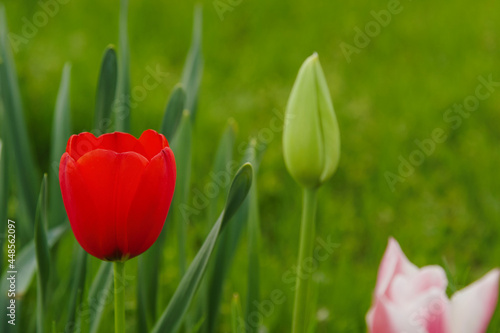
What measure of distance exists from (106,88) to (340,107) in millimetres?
1714

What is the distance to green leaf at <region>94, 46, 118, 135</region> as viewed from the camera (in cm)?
97

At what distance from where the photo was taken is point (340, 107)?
2.61m

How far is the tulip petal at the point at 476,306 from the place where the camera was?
0.51 metres

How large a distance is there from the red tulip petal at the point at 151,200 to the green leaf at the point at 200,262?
66 millimetres

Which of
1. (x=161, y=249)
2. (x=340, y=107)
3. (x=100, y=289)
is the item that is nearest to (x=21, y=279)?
(x=100, y=289)

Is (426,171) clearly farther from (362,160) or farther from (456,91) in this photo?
(456,91)

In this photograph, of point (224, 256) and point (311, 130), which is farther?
point (224, 256)

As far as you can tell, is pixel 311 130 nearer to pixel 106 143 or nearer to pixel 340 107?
pixel 106 143

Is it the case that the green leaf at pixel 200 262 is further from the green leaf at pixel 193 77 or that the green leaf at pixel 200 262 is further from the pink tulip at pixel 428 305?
the green leaf at pixel 193 77

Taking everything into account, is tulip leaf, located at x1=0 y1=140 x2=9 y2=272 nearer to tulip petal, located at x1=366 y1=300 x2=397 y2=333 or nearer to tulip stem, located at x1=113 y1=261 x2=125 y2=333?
tulip stem, located at x1=113 y1=261 x2=125 y2=333

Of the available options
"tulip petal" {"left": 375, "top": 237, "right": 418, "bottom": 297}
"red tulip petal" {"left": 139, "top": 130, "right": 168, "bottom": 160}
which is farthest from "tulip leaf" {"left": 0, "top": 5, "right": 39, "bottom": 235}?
"tulip petal" {"left": 375, "top": 237, "right": 418, "bottom": 297}

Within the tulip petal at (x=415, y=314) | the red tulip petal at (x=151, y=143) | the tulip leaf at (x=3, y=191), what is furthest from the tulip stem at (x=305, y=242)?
the tulip leaf at (x=3, y=191)

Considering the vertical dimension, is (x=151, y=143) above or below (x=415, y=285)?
above

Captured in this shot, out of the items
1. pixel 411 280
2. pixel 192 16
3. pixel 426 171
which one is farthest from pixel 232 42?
→ pixel 411 280
